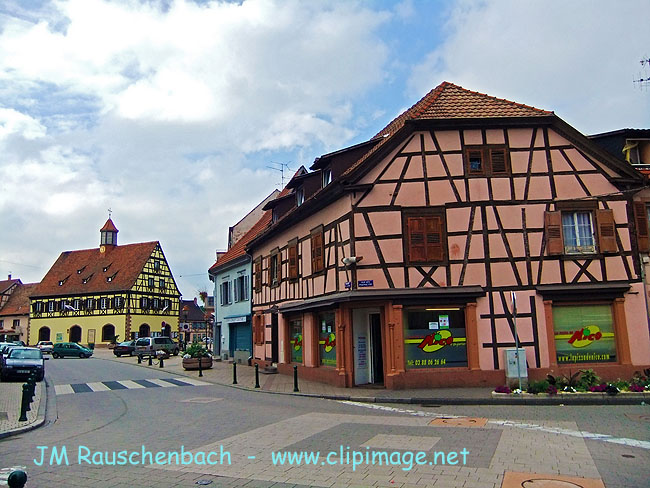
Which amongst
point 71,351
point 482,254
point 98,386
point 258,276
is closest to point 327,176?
point 482,254

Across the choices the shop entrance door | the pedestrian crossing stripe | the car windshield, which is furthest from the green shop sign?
the car windshield

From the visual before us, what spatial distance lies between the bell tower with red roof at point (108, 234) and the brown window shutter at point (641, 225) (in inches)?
2617

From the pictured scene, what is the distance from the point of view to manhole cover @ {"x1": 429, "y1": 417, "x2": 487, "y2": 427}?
1138 cm

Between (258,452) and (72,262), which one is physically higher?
(72,262)

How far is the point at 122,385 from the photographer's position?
21.9 metres

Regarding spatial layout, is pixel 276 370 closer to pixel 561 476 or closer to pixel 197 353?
pixel 197 353

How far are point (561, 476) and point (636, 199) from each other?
14.1m

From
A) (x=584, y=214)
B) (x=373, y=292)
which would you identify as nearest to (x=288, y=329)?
(x=373, y=292)

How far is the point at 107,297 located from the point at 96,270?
6392mm

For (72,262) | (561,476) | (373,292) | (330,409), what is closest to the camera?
(561,476)

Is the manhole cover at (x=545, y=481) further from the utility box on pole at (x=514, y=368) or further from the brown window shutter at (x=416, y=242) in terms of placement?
the brown window shutter at (x=416, y=242)

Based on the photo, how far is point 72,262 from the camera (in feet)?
241

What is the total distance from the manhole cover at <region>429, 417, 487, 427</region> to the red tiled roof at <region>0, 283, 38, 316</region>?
78.9 metres

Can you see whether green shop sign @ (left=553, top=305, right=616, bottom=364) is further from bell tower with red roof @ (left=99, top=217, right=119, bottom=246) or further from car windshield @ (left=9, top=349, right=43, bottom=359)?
bell tower with red roof @ (left=99, top=217, right=119, bottom=246)
